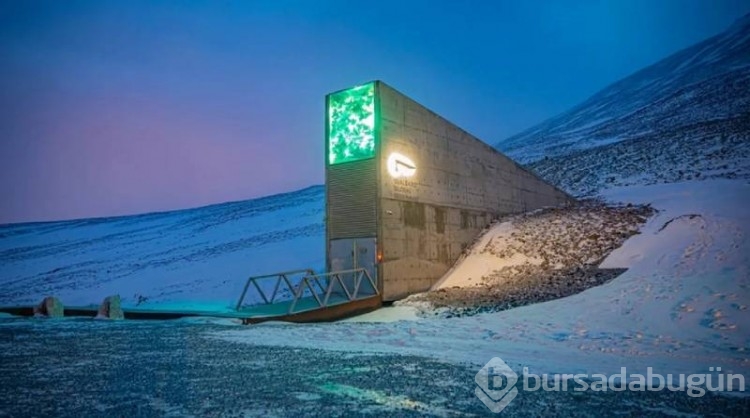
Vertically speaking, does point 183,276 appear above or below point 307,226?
below

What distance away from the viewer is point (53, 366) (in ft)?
19.5

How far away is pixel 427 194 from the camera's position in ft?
54.8

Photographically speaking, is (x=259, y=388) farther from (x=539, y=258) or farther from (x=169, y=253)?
(x=169, y=253)

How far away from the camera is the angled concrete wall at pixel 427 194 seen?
591 inches

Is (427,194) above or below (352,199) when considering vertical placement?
above

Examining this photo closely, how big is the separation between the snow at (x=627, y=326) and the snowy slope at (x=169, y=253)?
33.8 feet

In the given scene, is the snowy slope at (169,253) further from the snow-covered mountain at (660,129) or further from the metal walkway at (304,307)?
the snow-covered mountain at (660,129)

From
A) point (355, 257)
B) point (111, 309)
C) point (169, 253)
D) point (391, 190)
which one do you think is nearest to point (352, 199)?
point (391, 190)

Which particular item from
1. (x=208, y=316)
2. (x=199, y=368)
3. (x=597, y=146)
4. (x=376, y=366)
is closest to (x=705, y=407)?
(x=376, y=366)

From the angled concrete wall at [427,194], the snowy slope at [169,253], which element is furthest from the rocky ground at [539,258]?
the snowy slope at [169,253]

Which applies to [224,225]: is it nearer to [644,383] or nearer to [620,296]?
[620,296]

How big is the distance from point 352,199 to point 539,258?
723 cm

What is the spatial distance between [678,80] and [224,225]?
251 ft

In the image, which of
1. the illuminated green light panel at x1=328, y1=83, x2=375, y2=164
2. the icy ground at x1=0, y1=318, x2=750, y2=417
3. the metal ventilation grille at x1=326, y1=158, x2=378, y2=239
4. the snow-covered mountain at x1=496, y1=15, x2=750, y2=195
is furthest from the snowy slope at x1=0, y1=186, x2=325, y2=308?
the snow-covered mountain at x1=496, y1=15, x2=750, y2=195
